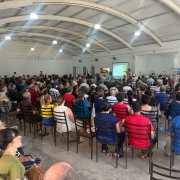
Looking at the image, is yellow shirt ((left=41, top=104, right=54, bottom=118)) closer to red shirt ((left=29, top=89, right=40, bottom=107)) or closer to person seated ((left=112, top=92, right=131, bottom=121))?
person seated ((left=112, top=92, right=131, bottom=121))

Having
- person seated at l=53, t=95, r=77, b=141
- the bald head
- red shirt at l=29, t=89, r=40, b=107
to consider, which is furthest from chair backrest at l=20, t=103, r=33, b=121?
the bald head

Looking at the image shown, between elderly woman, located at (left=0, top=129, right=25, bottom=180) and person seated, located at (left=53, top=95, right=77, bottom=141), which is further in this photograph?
person seated, located at (left=53, top=95, right=77, bottom=141)

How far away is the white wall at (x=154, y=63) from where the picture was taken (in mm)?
16641

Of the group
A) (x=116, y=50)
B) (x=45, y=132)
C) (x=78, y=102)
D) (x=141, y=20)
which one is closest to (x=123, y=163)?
(x=78, y=102)

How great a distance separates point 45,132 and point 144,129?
114 inches

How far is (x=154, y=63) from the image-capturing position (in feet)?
58.6

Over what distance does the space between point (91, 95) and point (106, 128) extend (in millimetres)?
2838

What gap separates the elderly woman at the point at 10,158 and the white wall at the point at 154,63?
50.5ft

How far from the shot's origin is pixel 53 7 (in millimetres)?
10539

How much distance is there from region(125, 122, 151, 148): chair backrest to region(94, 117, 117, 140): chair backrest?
0.22 meters

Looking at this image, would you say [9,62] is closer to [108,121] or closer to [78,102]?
[78,102]

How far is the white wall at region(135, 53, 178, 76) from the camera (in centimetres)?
1664

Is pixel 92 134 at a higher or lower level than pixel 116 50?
→ lower

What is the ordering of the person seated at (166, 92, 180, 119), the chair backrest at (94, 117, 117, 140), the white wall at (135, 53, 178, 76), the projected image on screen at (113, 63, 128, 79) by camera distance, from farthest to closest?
1. the projected image on screen at (113, 63, 128, 79)
2. the white wall at (135, 53, 178, 76)
3. the person seated at (166, 92, 180, 119)
4. the chair backrest at (94, 117, 117, 140)
